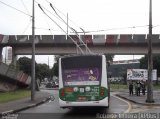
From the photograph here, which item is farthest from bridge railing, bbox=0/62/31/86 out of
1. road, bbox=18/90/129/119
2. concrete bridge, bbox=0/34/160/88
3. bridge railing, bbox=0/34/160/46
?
road, bbox=18/90/129/119

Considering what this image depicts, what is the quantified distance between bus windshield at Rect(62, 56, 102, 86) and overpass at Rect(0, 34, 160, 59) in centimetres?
3481

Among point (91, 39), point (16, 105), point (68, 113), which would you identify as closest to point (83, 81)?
point (68, 113)

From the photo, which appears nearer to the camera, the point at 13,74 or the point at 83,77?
the point at 83,77

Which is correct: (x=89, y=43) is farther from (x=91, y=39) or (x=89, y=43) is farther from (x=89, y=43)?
(x=91, y=39)

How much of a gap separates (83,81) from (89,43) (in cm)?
3678

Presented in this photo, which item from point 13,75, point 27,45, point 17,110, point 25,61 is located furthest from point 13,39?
point 25,61

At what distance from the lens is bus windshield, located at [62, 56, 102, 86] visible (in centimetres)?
2127

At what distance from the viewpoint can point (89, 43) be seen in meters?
57.9

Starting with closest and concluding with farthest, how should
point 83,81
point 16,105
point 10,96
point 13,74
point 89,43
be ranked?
point 83,81, point 16,105, point 10,96, point 13,74, point 89,43

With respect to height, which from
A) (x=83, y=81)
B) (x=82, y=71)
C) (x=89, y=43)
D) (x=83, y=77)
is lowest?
(x=83, y=81)

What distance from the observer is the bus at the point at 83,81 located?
68.9 feet

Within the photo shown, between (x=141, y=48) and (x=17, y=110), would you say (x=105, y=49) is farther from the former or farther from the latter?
(x=17, y=110)

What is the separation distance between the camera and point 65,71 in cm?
2172

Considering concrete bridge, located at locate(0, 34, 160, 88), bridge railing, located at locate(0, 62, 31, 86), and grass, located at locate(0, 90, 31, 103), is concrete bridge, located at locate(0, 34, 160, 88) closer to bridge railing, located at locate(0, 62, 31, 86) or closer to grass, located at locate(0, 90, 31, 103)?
bridge railing, located at locate(0, 62, 31, 86)
